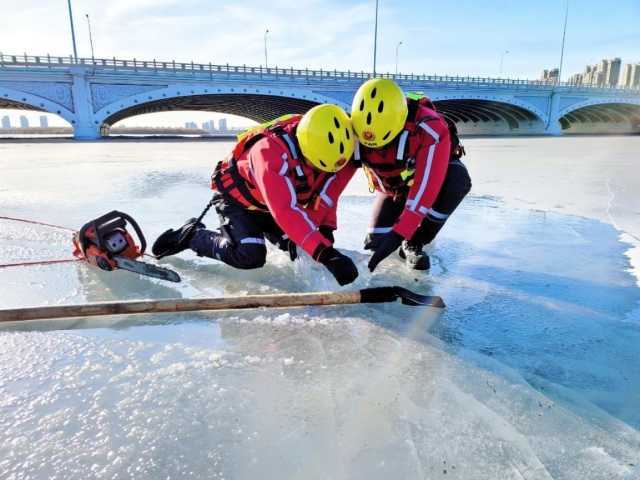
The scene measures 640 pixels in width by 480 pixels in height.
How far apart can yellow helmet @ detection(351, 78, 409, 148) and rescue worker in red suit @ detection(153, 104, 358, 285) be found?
91 mm

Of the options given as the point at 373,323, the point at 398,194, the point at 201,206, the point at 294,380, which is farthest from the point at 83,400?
the point at 201,206

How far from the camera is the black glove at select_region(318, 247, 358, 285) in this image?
Result: 2.54m

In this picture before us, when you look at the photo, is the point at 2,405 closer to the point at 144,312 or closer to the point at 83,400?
the point at 83,400

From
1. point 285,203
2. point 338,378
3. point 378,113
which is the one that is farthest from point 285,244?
point 338,378

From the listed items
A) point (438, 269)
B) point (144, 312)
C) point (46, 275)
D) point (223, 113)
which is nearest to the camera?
point (144, 312)

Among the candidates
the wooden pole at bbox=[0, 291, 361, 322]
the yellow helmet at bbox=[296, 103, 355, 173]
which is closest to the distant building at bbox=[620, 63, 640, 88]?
the yellow helmet at bbox=[296, 103, 355, 173]

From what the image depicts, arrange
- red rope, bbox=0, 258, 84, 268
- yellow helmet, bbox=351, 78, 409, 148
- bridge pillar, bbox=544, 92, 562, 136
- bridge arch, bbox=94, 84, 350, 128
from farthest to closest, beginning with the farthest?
1. bridge pillar, bbox=544, 92, 562, 136
2. bridge arch, bbox=94, 84, 350, 128
3. red rope, bbox=0, 258, 84, 268
4. yellow helmet, bbox=351, 78, 409, 148

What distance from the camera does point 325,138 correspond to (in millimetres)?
2639

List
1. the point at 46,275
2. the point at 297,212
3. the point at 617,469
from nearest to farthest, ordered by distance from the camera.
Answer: the point at 617,469 → the point at 297,212 → the point at 46,275

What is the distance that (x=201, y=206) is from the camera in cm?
570

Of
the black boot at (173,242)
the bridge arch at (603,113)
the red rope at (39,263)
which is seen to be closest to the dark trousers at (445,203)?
the black boot at (173,242)

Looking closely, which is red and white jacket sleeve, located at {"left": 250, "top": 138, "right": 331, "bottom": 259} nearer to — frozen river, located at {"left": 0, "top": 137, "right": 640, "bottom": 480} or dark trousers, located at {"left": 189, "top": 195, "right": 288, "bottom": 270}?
frozen river, located at {"left": 0, "top": 137, "right": 640, "bottom": 480}

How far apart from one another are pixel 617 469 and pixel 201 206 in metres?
5.13

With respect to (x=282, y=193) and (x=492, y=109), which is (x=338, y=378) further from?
(x=492, y=109)
